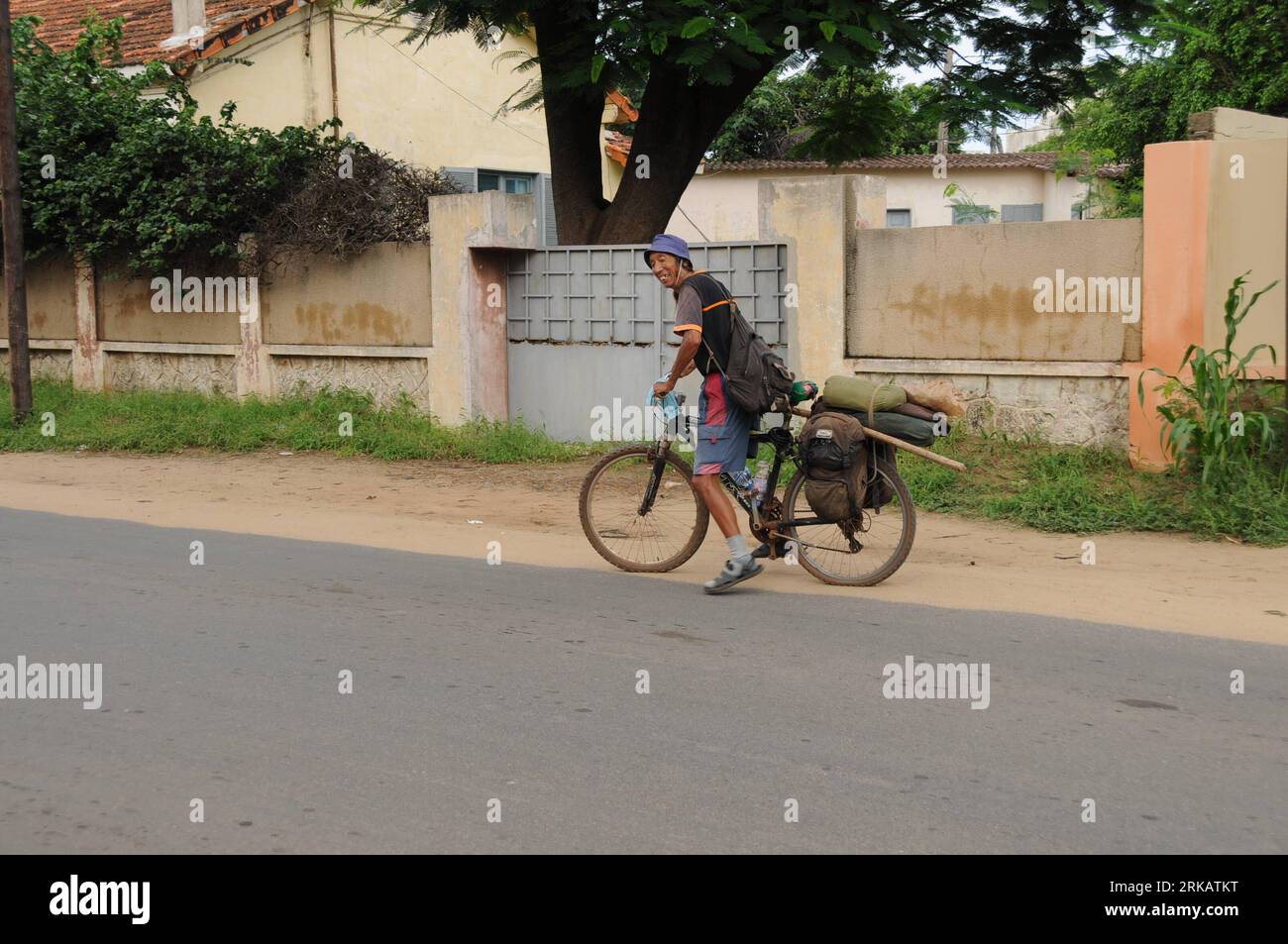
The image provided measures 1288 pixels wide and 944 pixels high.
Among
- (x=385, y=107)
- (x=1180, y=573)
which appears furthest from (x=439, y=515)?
(x=385, y=107)

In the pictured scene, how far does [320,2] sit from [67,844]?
17465 mm

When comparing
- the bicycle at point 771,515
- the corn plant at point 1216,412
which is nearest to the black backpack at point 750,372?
the bicycle at point 771,515

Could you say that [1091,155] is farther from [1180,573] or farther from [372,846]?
[372,846]

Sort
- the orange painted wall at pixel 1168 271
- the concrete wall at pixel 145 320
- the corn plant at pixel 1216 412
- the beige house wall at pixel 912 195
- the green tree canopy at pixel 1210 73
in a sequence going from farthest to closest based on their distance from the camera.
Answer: the beige house wall at pixel 912 195, the green tree canopy at pixel 1210 73, the concrete wall at pixel 145 320, the orange painted wall at pixel 1168 271, the corn plant at pixel 1216 412

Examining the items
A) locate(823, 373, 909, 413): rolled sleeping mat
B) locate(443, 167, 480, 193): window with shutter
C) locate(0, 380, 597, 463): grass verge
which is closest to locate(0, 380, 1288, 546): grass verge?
locate(0, 380, 597, 463): grass verge

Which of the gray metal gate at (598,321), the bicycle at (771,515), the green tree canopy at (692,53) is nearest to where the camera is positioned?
the bicycle at (771,515)

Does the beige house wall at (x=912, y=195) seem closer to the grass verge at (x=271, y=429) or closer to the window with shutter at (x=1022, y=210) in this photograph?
the window with shutter at (x=1022, y=210)

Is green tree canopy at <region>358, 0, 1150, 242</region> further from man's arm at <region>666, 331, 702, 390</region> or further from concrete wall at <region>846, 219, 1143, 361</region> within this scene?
man's arm at <region>666, 331, 702, 390</region>

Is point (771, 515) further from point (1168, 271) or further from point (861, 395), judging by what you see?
point (1168, 271)

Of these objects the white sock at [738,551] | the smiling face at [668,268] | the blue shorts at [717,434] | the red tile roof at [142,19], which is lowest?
the white sock at [738,551]

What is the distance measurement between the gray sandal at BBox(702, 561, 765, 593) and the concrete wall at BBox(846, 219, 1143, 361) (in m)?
4.56

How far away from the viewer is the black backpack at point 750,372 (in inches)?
294

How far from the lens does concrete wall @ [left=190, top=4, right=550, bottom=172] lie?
63.9ft

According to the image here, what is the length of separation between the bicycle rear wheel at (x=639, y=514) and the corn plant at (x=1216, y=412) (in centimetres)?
388
